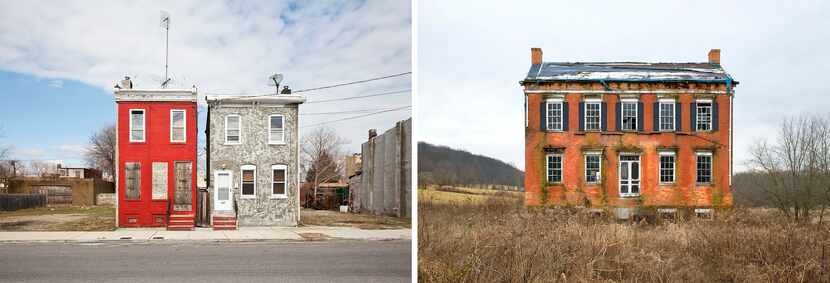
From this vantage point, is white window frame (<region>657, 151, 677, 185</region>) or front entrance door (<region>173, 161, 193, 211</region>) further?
front entrance door (<region>173, 161, 193, 211</region>)

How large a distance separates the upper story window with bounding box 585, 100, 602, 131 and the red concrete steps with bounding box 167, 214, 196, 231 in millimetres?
6198

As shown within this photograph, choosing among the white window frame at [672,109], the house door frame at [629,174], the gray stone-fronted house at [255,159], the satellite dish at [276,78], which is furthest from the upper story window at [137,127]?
the white window frame at [672,109]

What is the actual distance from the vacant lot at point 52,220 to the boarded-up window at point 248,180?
2.15 metres

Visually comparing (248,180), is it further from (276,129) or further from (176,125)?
(176,125)

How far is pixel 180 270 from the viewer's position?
19.7 feet

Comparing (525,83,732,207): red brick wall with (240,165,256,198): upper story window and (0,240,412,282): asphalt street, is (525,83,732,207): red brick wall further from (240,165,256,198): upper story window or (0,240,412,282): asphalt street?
(240,165,256,198): upper story window

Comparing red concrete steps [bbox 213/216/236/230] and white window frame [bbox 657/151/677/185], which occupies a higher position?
white window frame [bbox 657/151/677/185]

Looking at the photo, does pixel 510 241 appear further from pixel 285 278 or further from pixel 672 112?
pixel 672 112

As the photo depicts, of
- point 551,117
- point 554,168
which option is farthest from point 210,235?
point 551,117

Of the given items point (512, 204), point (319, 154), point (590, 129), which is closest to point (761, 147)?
point (590, 129)

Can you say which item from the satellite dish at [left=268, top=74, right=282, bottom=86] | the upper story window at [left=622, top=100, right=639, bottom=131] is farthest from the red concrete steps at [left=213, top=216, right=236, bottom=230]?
the upper story window at [left=622, top=100, right=639, bottom=131]

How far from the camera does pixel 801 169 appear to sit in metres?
7.20

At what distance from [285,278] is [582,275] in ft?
8.11

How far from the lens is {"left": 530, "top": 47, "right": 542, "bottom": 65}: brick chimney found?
8.12 m
